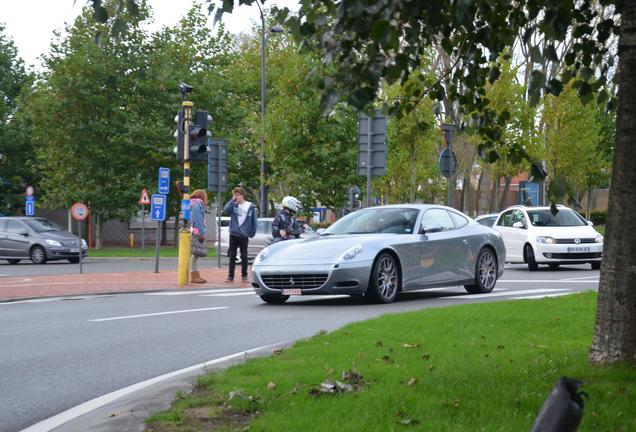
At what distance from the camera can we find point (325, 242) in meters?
14.3

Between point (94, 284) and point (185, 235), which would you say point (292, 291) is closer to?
point (185, 235)

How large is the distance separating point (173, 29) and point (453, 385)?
4845cm

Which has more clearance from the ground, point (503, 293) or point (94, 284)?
point (503, 293)

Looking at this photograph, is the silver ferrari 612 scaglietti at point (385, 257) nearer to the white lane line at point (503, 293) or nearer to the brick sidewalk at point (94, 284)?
the white lane line at point (503, 293)

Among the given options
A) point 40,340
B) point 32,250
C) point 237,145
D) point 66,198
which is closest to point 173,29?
point 237,145

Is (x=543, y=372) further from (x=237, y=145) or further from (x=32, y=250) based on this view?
(x=237, y=145)

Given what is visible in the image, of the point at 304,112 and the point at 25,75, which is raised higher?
the point at 25,75

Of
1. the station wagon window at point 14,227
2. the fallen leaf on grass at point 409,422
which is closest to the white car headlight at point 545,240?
the station wagon window at point 14,227

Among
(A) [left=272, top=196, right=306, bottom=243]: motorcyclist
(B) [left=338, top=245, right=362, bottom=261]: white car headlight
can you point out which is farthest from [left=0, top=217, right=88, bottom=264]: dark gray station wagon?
(B) [left=338, top=245, right=362, bottom=261]: white car headlight

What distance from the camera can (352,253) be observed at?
45.6 ft

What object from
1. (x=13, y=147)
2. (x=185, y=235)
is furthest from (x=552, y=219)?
(x=13, y=147)

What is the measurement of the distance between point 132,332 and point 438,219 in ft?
20.0

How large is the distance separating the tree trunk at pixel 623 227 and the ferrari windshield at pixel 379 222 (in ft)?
28.0

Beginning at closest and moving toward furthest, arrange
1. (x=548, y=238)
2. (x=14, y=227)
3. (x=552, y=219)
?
(x=548, y=238), (x=552, y=219), (x=14, y=227)
